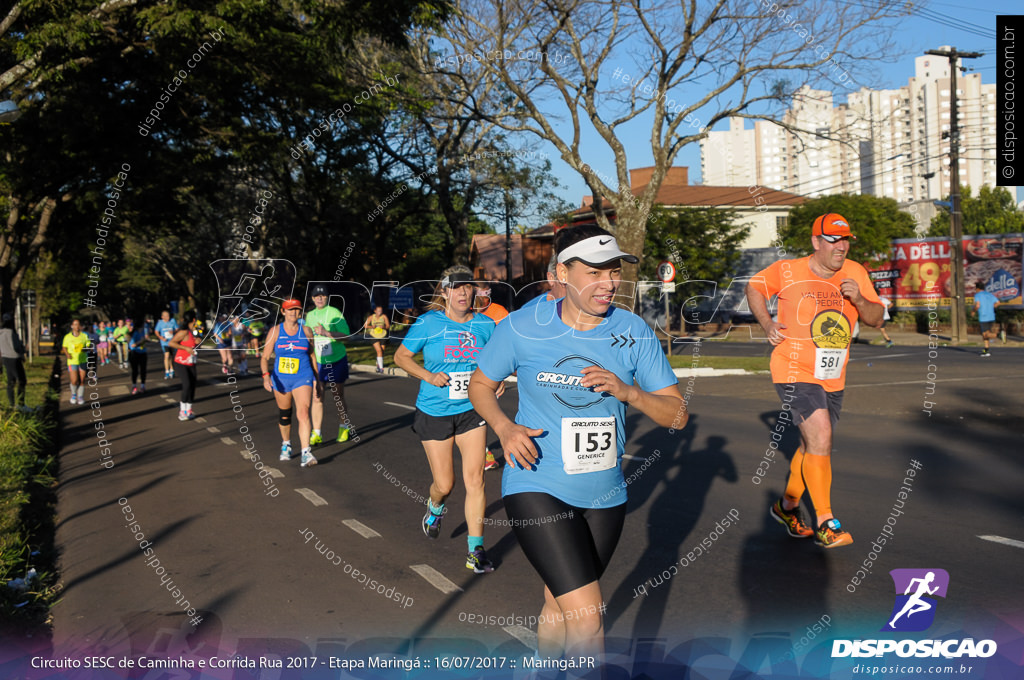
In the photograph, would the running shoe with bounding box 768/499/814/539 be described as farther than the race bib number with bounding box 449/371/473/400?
Yes

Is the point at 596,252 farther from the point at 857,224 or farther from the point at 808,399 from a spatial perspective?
the point at 857,224

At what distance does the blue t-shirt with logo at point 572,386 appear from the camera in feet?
10.9

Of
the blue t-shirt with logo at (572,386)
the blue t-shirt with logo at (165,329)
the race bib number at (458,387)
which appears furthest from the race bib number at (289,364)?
the blue t-shirt with logo at (165,329)

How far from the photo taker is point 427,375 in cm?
597

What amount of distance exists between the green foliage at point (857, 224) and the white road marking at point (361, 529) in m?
28.0

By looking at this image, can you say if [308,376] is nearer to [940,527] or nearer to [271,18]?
[940,527]

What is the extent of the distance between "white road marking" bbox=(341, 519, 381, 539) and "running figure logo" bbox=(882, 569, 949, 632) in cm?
372

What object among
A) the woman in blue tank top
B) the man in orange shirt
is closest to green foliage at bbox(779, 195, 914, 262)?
the woman in blue tank top

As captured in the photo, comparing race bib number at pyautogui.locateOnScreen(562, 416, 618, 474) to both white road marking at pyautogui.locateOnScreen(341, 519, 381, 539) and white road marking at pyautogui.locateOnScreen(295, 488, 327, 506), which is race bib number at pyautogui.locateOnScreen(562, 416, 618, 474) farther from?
white road marking at pyautogui.locateOnScreen(295, 488, 327, 506)

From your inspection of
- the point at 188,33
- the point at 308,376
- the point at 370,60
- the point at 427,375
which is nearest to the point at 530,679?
the point at 427,375

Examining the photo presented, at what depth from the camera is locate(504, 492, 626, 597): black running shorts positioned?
316 centimetres

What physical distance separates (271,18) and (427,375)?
453 inches

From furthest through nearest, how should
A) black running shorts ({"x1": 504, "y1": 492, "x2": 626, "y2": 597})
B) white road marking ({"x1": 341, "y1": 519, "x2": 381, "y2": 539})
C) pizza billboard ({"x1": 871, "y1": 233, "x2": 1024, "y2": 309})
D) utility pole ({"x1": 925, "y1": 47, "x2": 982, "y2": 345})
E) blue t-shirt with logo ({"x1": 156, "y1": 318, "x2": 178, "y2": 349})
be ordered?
Result: pizza billboard ({"x1": 871, "y1": 233, "x2": 1024, "y2": 309}) → utility pole ({"x1": 925, "y1": 47, "x2": 982, "y2": 345}) → blue t-shirt with logo ({"x1": 156, "y1": 318, "x2": 178, "y2": 349}) → white road marking ({"x1": 341, "y1": 519, "x2": 381, "y2": 539}) → black running shorts ({"x1": 504, "y1": 492, "x2": 626, "y2": 597})

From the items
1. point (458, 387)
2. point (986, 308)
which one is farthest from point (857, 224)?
point (458, 387)
